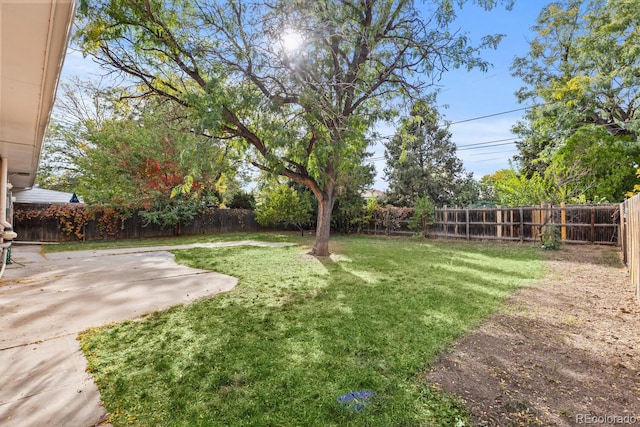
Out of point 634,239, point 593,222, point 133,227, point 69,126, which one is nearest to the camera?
point 634,239

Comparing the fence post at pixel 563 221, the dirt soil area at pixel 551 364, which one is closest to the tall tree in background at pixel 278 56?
the dirt soil area at pixel 551 364

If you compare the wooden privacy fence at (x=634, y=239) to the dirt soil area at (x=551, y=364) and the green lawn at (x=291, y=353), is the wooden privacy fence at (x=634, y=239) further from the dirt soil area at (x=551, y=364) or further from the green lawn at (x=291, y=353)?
the green lawn at (x=291, y=353)

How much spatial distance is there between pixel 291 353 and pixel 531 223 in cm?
1061

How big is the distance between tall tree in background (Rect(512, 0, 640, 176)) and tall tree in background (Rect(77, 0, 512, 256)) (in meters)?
8.78

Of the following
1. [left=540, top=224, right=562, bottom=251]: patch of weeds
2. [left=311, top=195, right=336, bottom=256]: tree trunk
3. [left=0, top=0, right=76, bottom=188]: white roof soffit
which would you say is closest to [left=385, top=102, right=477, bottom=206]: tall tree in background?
[left=540, top=224, right=562, bottom=251]: patch of weeds

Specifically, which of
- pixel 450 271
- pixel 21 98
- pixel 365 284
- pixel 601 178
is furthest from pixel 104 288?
pixel 601 178

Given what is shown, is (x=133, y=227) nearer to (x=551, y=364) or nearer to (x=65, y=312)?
(x=65, y=312)

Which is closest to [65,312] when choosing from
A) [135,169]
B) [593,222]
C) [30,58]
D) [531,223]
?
[30,58]

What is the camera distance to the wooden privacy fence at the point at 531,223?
29.4ft

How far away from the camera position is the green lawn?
5.64ft

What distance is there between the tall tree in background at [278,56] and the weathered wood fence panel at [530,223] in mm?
6597

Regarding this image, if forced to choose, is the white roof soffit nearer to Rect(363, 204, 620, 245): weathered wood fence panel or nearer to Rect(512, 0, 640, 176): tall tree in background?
Rect(363, 204, 620, 245): weathered wood fence panel

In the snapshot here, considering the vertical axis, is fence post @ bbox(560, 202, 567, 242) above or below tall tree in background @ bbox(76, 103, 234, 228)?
below

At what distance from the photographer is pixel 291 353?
2422 mm
